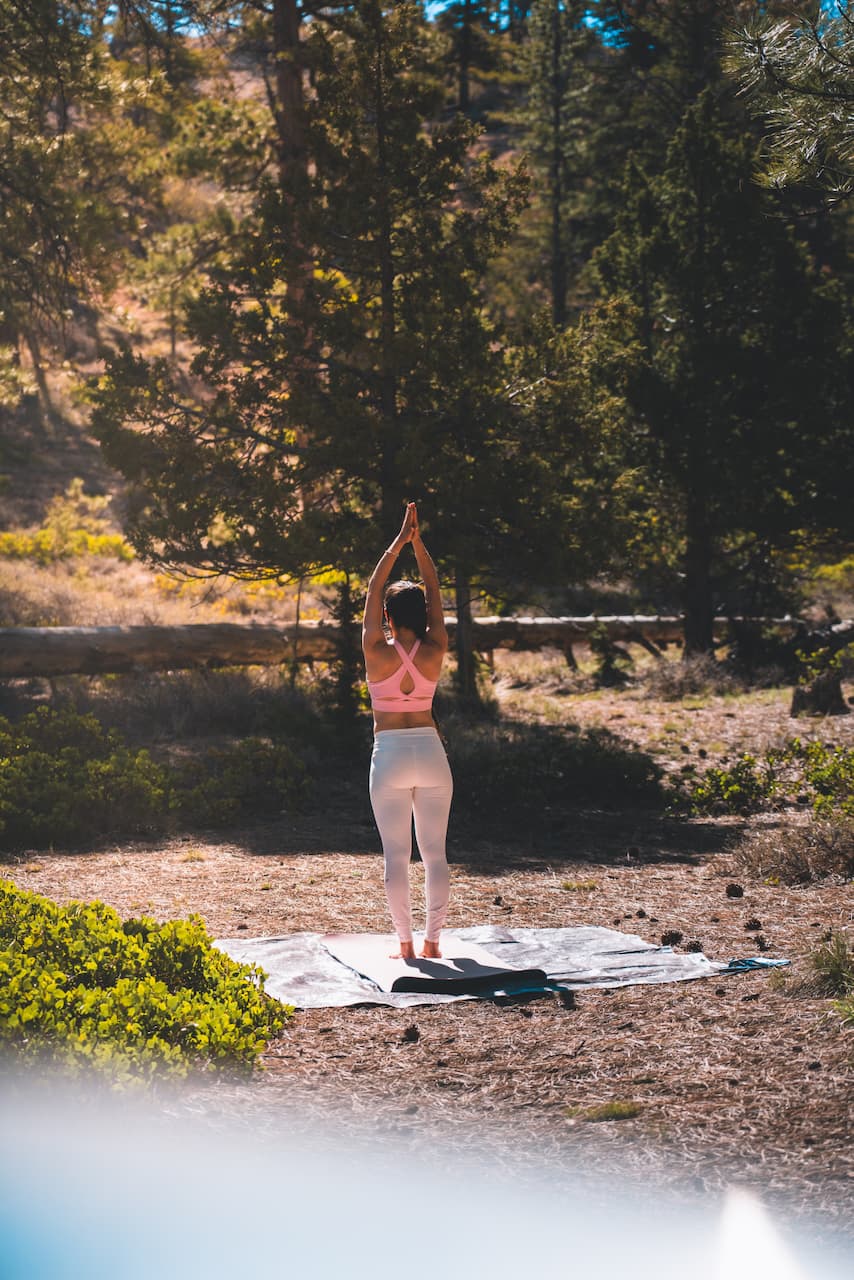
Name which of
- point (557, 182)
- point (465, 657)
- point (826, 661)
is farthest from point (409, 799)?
point (557, 182)

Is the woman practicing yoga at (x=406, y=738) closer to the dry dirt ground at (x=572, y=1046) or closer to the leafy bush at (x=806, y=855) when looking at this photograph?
the dry dirt ground at (x=572, y=1046)

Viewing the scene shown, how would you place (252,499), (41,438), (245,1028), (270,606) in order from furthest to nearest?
(41,438), (270,606), (252,499), (245,1028)

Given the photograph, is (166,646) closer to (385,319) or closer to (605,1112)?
(385,319)

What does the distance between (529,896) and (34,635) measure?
7820mm

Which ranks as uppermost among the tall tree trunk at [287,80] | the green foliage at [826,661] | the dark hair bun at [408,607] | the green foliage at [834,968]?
the tall tree trunk at [287,80]

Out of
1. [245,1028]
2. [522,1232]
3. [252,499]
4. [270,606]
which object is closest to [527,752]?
[252,499]

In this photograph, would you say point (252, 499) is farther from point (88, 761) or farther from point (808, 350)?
point (808, 350)

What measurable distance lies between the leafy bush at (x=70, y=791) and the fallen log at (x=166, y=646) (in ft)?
9.98

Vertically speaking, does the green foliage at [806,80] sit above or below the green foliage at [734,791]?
above

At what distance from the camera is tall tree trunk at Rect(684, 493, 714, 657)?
17578 mm

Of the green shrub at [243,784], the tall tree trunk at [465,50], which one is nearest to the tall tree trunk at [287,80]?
the green shrub at [243,784]

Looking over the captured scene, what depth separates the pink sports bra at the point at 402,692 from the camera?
5.96 m

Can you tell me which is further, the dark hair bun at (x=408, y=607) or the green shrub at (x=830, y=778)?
the green shrub at (x=830, y=778)

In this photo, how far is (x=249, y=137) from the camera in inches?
807
